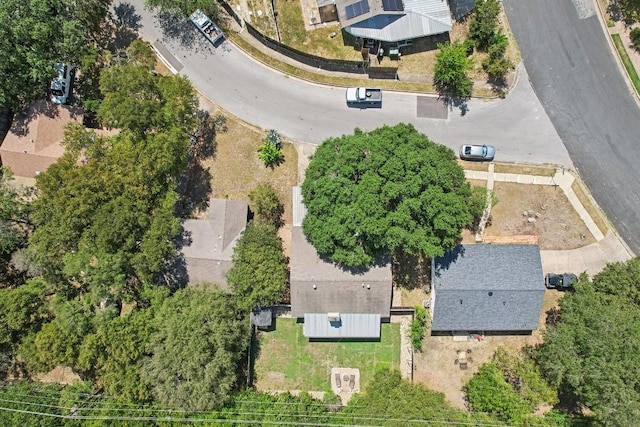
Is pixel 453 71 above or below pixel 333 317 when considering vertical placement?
above

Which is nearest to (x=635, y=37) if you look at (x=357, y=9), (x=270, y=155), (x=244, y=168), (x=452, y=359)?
(x=357, y=9)

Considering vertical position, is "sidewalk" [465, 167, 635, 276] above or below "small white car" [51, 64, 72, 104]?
below

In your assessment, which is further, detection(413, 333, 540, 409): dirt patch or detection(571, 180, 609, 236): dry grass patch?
detection(571, 180, 609, 236): dry grass patch

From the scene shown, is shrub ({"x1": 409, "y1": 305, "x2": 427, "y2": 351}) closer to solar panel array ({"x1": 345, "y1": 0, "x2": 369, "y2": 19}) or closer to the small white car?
solar panel array ({"x1": 345, "y1": 0, "x2": 369, "y2": 19})

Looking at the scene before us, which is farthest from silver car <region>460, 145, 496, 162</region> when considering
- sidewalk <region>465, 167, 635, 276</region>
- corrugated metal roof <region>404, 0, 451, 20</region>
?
corrugated metal roof <region>404, 0, 451, 20</region>

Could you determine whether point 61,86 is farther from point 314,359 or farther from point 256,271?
point 314,359

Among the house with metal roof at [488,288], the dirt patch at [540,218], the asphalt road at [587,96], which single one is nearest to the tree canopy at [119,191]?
the house with metal roof at [488,288]

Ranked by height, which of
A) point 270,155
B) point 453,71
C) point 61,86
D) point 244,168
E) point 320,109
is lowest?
point 244,168

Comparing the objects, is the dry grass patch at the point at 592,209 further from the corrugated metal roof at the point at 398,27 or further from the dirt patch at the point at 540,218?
the corrugated metal roof at the point at 398,27

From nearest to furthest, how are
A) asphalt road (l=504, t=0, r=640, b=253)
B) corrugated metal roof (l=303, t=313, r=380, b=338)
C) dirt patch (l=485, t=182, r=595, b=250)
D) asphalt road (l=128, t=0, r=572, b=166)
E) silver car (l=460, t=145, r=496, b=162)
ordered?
corrugated metal roof (l=303, t=313, r=380, b=338)
dirt patch (l=485, t=182, r=595, b=250)
silver car (l=460, t=145, r=496, b=162)
asphalt road (l=504, t=0, r=640, b=253)
asphalt road (l=128, t=0, r=572, b=166)
